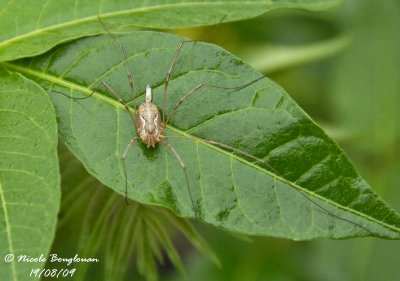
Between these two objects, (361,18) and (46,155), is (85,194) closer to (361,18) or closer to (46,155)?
(46,155)

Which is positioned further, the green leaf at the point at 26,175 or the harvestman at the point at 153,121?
the harvestman at the point at 153,121

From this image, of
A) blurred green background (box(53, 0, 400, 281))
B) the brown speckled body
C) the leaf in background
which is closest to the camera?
the brown speckled body

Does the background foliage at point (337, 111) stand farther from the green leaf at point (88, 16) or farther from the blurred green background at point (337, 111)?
the green leaf at point (88, 16)

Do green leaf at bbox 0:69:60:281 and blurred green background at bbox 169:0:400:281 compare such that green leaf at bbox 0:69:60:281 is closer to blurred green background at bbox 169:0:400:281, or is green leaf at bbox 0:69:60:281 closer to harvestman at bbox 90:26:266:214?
harvestman at bbox 90:26:266:214

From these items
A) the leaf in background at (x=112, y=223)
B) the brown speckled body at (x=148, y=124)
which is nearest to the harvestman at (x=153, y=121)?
the brown speckled body at (x=148, y=124)

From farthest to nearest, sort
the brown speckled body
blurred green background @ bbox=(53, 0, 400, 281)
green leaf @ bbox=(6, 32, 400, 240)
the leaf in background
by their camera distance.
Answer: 1. blurred green background @ bbox=(53, 0, 400, 281)
2. the leaf in background
3. the brown speckled body
4. green leaf @ bbox=(6, 32, 400, 240)

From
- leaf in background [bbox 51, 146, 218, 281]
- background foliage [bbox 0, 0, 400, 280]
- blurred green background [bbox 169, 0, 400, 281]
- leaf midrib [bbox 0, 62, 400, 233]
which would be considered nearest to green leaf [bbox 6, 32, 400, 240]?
leaf midrib [bbox 0, 62, 400, 233]
